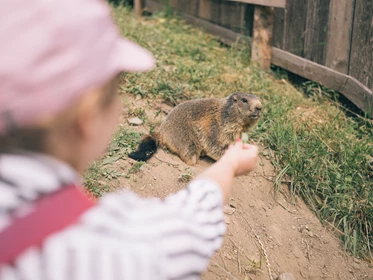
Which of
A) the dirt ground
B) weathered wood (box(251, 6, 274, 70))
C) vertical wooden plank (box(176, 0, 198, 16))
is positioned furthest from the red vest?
vertical wooden plank (box(176, 0, 198, 16))

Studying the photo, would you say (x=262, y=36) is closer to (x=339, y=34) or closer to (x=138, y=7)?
(x=339, y=34)

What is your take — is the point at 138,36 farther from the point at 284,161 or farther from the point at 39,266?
the point at 39,266

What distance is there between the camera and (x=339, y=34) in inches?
212

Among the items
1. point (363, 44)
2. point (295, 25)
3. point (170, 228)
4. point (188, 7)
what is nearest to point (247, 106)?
point (363, 44)

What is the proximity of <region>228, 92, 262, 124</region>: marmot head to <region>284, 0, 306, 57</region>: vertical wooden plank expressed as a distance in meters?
1.86

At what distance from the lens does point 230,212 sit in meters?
3.83

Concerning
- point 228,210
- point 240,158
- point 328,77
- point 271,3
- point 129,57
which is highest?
point 129,57

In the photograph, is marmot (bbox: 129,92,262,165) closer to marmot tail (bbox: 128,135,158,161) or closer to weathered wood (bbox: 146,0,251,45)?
marmot tail (bbox: 128,135,158,161)

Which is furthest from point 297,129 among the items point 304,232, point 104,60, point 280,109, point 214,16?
point 104,60

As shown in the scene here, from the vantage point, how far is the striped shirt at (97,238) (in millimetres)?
946

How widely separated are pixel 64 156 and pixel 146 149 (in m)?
3.08

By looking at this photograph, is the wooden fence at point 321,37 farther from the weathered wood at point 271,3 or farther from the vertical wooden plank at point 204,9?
the vertical wooden plank at point 204,9

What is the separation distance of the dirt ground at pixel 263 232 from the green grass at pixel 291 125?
12 cm

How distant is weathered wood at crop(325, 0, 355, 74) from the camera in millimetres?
5216
